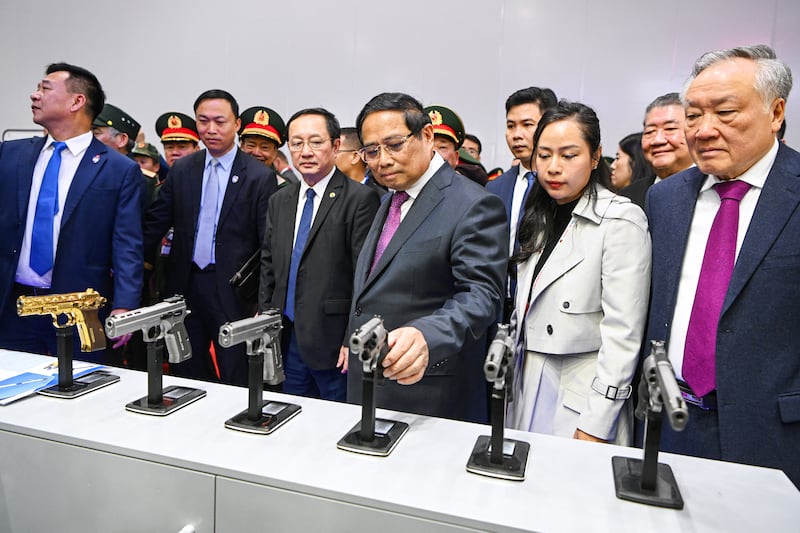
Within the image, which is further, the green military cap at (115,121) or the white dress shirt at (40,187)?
the green military cap at (115,121)

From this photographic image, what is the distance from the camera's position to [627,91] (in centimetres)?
540

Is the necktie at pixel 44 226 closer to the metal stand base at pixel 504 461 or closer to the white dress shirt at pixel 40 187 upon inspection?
the white dress shirt at pixel 40 187

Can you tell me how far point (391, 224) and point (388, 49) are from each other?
4.44m

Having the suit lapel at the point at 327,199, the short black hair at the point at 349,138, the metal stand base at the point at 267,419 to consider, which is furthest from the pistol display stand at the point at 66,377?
the short black hair at the point at 349,138

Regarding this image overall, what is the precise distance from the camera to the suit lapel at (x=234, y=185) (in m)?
2.96

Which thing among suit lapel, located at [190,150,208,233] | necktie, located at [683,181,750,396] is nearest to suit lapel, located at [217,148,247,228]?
suit lapel, located at [190,150,208,233]

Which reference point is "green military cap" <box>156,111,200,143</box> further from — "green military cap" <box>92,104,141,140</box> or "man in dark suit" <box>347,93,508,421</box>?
"man in dark suit" <box>347,93,508,421</box>

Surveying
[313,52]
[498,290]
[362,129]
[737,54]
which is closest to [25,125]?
[313,52]

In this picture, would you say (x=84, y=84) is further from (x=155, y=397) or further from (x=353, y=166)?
(x=155, y=397)

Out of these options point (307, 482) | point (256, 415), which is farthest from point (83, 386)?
point (307, 482)

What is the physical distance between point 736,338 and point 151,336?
157 cm

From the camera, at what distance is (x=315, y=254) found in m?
2.55

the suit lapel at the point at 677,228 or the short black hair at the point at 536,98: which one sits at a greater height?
the short black hair at the point at 536,98

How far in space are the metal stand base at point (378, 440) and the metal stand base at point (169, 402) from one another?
1.64 ft
